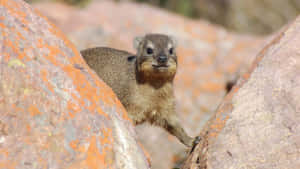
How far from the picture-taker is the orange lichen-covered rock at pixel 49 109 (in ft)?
10.6

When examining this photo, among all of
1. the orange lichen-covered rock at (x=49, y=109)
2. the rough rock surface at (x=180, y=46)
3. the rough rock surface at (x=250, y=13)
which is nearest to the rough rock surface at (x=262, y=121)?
the orange lichen-covered rock at (x=49, y=109)

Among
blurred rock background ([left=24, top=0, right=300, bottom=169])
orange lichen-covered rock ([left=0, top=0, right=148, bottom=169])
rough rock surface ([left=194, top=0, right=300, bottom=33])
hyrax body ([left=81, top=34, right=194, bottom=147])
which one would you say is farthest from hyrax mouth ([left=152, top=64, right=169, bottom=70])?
rough rock surface ([left=194, top=0, right=300, bottom=33])

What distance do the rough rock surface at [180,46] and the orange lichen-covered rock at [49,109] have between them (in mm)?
4508

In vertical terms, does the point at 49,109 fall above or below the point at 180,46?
above

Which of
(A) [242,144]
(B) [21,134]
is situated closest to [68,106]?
(B) [21,134]

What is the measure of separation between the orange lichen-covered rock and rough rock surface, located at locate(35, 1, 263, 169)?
4508 millimetres

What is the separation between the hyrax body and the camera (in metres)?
5.57

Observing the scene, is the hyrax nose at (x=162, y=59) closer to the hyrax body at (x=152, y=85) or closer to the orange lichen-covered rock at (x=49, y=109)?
the hyrax body at (x=152, y=85)

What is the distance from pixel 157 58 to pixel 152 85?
42 centimetres

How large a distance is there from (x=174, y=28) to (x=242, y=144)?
→ 714cm

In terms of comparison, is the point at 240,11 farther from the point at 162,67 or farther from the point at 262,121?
the point at 262,121

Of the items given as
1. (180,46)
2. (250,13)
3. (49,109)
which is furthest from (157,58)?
(250,13)

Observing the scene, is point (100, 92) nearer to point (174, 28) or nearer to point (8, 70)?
point (8, 70)

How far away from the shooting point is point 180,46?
10453 millimetres
